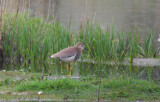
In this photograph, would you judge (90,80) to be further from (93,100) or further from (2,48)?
(2,48)

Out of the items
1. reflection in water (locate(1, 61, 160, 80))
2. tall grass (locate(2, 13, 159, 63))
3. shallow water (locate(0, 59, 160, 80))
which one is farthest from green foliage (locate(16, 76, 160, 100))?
tall grass (locate(2, 13, 159, 63))

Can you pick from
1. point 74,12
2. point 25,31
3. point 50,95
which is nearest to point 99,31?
point 25,31


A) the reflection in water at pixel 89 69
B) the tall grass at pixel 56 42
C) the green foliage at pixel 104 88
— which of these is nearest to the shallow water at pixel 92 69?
the reflection in water at pixel 89 69

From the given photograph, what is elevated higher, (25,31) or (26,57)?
(25,31)

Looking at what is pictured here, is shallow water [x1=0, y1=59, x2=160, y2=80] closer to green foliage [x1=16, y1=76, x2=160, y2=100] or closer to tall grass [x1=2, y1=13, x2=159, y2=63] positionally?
tall grass [x1=2, y1=13, x2=159, y2=63]

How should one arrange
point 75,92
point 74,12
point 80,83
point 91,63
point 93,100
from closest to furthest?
point 93,100 < point 75,92 < point 80,83 < point 91,63 < point 74,12

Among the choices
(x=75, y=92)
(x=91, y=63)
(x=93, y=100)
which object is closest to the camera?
(x=93, y=100)

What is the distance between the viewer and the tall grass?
11.1 m

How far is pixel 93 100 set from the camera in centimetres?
613

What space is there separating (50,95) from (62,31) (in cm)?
534

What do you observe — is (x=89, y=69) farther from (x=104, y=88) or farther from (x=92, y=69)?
(x=104, y=88)

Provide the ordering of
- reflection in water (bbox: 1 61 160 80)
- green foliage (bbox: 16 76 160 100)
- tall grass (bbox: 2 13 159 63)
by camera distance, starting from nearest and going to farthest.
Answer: green foliage (bbox: 16 76 160 100) < reflection in water (bbox: 1 61 160 80) < tall grass (bbox: 2 13 159 63)

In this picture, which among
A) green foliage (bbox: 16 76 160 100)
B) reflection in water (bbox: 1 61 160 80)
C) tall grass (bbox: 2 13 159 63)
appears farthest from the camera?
tall grass (bbox: 2 13 159 63)

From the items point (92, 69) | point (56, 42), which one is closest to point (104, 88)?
point (92, 69)
